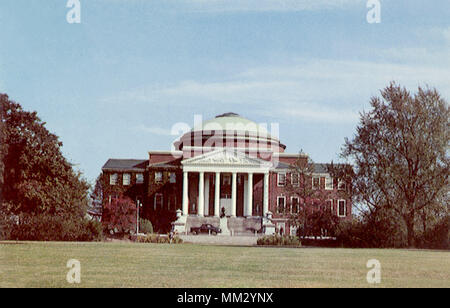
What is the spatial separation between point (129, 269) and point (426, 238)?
106 ft

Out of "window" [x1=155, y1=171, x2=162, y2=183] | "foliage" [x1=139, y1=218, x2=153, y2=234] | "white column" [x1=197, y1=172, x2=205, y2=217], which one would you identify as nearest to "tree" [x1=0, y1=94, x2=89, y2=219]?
"foliage" [x1=139, y1=218, x2=153, y2=234]

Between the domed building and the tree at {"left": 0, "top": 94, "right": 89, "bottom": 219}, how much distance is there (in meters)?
32.4

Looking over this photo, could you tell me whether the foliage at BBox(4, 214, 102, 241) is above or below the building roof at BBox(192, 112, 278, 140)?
below

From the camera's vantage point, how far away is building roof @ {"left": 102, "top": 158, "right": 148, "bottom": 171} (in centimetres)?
9144

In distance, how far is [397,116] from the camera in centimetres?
4488

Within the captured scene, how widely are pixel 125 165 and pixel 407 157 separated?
55.5 metres

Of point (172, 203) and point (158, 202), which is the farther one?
point (158, 202)

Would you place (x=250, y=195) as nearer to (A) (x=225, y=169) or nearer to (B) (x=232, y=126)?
(A) (x=225, y=169)

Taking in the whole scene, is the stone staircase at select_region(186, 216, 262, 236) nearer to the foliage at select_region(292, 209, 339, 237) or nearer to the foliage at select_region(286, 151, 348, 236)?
the foliage at select_region(286, 151, 348, 236)

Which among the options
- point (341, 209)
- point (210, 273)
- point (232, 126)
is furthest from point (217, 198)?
point (210, 273)

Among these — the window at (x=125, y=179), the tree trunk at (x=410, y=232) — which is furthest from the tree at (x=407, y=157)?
the window at (x=125, y=179)

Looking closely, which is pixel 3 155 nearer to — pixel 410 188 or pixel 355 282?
pixel 410 188

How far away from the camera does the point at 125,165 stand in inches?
3642
